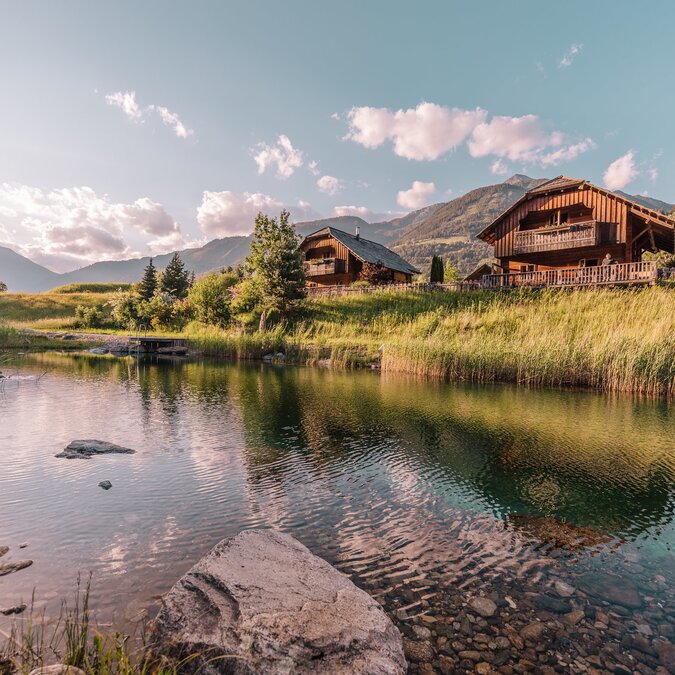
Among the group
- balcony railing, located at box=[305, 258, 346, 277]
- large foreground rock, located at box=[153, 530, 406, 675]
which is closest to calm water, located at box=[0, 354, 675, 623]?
large foreground rock, located at box=[153, 530, 406, 675]

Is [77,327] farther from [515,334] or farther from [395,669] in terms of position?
[395,669]

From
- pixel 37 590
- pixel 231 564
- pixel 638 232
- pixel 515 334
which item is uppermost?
pixel 638 232

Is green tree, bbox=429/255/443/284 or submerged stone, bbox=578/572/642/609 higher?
green tree, bbox=429/255/443/284

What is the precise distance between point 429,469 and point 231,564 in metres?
4.99

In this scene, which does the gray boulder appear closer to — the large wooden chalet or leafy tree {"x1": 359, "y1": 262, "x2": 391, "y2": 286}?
the large wooden chalet

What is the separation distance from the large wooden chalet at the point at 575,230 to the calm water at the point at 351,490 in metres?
23.3

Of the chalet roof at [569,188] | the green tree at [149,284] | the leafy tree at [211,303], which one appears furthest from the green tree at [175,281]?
the chalet roof at [569,188]

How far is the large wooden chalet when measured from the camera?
100 feet

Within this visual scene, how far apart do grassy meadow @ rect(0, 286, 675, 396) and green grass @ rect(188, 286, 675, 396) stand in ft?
0.15

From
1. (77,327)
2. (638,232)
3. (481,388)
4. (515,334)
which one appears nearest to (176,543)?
(481,388)

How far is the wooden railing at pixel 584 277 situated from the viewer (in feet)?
91.4

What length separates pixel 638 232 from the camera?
32062 mm

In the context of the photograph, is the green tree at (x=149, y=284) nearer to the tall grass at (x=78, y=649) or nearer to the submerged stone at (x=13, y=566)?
the submerged stone at (x=13, y=566)

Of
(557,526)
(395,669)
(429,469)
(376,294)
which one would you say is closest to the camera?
(395,669)
